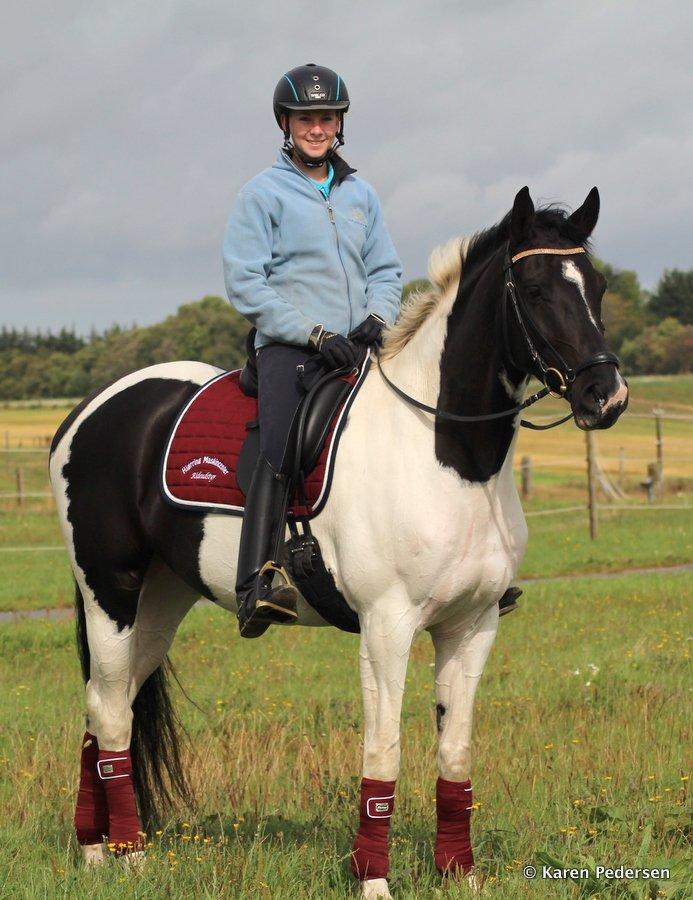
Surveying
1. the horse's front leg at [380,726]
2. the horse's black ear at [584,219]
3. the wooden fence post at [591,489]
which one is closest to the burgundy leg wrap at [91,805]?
the horse's front leg at [380,726]

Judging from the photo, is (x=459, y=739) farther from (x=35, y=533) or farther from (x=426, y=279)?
(x=35, y=533)

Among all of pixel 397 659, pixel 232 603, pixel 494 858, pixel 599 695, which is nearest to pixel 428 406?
pixel 397 659

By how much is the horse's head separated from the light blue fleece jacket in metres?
1.00

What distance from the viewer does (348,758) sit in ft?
21.4

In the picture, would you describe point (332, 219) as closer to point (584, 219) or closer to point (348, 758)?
point (584, 219)

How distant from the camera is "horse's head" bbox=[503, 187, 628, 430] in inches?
157

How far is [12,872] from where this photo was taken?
467 cm

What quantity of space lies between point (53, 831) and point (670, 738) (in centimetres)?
366

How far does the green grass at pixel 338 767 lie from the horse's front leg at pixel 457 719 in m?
0.18

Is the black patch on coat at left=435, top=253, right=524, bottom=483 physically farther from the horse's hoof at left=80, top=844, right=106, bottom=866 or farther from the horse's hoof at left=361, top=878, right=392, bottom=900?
the horse's hoof at left=80, top=844, right=106, bottom=866

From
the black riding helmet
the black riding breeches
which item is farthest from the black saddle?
the black riding helmet

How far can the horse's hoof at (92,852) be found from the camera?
5.34 m

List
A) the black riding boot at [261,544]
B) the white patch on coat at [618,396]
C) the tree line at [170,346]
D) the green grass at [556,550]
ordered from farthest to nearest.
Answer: the tree line at [170,346] → the green grass at [556,550] → the black riding boot at [261,544] → the white patch on coat at [618,396]

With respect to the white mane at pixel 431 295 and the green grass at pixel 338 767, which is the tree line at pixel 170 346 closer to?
the green grass at pixel 338 767
